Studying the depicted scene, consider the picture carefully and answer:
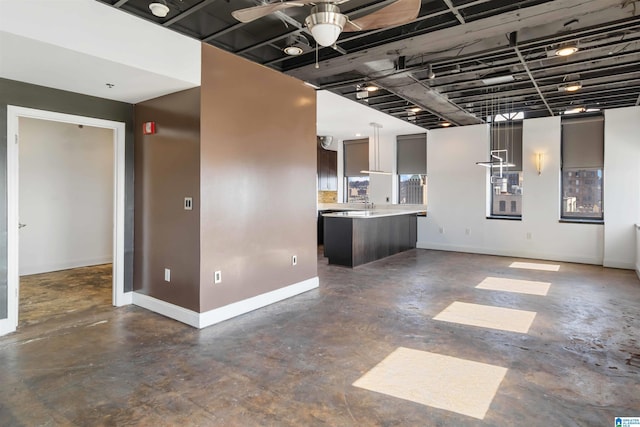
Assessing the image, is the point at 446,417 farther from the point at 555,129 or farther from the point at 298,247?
the point at 555,129

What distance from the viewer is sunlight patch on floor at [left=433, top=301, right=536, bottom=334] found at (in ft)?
12.4

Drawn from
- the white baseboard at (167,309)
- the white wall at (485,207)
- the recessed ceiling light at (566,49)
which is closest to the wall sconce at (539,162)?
the white wall at (485,207)

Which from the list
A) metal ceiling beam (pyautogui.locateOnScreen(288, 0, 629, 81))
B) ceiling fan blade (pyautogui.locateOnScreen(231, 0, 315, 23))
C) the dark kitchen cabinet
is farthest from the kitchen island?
ceiling fan blade (pyautogui.locateOnScreen(231, 0, 315, 23))

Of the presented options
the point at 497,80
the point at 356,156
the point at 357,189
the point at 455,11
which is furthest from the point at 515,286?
the point at 356,156

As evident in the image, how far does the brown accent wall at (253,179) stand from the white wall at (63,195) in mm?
4180

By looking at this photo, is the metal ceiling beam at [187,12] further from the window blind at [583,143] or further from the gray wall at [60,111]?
the window blind at [583,143]

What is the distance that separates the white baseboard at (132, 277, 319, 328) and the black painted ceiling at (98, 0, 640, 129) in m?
2.81

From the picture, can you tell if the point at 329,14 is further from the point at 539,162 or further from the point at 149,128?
the point at 539,162

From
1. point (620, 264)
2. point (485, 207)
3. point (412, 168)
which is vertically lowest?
point (620, 264)

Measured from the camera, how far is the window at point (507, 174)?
792 centimetres

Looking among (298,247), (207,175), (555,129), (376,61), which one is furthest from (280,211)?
(555,129)

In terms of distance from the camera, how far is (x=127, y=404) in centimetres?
235

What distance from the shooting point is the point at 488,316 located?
407 centimetres

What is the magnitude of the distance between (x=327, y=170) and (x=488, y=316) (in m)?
6.85
